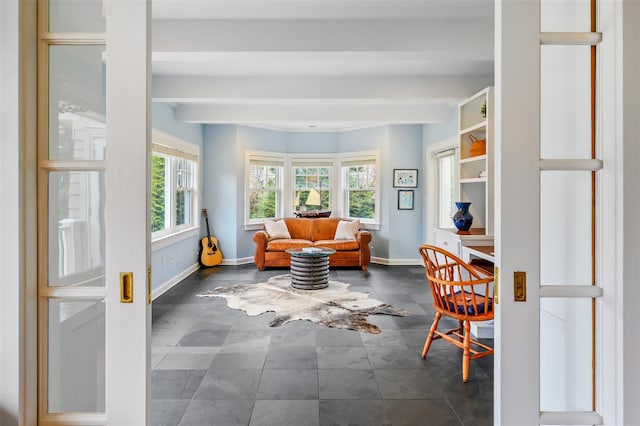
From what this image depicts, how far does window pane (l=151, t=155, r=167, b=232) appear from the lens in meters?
5.06

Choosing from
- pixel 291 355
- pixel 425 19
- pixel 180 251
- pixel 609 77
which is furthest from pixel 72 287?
pixel 180 251

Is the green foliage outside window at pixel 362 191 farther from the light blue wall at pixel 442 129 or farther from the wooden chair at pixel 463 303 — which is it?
the wooden chair at pixel 463 303

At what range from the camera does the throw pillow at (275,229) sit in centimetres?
670

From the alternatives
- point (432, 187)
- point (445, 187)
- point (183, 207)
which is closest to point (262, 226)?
point (183, 207)

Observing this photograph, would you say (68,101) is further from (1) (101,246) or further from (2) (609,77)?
(2) (609,77)

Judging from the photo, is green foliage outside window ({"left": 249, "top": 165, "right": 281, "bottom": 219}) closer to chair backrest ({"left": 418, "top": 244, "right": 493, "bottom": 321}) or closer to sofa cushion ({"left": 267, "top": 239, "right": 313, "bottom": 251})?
sofa cushion ({"left": 267, "top": 239, "right": 313, "bottom": 251})

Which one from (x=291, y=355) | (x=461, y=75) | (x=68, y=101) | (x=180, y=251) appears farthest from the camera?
(x=180, y=251)

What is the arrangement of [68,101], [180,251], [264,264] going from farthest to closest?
[264,264] < [180,251] < [68,101]

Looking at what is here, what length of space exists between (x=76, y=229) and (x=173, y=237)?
426 cm

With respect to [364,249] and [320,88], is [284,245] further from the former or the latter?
[320,88]

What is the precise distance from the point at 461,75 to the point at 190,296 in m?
4.39

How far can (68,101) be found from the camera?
3.92 feet

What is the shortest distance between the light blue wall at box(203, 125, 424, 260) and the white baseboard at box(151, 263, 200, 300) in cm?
75

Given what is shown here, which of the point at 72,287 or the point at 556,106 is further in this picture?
the point at 556,106
